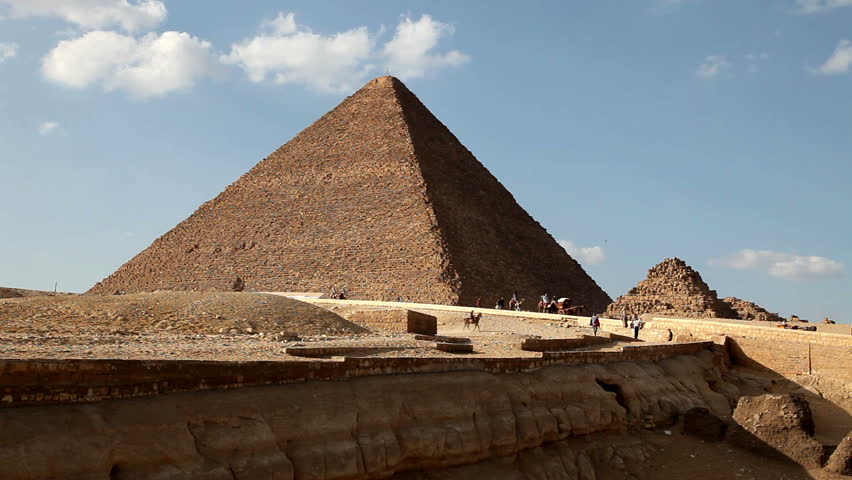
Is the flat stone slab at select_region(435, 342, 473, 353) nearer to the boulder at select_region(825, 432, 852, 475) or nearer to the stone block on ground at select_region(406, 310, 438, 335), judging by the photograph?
the stone block on ground at select_region(406, 310, 438, 335)

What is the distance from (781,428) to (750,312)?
2769 centimetres

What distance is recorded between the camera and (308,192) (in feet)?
203

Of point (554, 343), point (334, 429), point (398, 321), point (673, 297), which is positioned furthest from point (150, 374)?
point (673, 297)

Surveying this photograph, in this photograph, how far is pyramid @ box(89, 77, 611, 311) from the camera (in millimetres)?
50156

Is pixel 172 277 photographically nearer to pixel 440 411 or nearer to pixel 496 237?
pixel 496 237

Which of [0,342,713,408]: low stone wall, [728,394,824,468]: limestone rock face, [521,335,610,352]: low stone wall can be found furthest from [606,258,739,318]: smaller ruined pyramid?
[0,342,713,408]: low stone wall

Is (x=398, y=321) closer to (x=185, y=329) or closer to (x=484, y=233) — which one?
(x=185, y=329)

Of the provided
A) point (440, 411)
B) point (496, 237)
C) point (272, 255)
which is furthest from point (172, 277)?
point (440, 411)

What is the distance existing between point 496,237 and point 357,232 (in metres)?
9.61

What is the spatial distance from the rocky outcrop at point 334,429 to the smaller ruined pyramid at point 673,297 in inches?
969

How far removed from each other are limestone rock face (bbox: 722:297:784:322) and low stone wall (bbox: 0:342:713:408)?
3154cm

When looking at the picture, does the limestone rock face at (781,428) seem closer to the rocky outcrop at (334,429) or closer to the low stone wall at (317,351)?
the rocky outcrop at (334,429)

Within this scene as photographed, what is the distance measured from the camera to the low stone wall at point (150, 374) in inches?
230

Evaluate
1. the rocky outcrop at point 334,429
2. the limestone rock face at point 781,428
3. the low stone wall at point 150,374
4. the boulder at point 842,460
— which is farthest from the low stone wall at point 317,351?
the boulder at point 842,460
